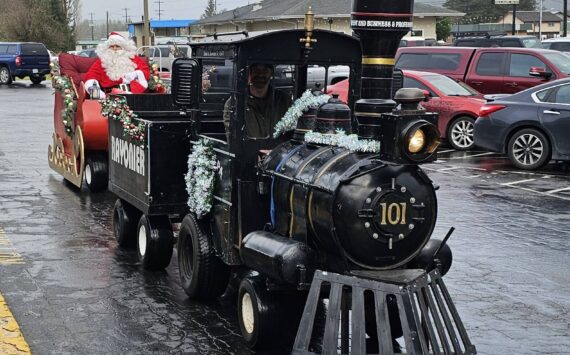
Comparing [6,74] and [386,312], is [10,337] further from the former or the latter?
[6,74]

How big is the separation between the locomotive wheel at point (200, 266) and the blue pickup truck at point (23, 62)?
120ft

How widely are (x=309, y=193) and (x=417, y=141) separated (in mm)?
880

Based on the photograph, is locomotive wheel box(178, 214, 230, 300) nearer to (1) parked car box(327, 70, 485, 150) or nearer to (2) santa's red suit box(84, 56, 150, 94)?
(2) santa's red suit box(84, 56, 150, 94)

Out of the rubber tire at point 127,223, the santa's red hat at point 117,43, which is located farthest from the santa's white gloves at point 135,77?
the rubber tire at point 127,223

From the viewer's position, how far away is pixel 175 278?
8367 mm

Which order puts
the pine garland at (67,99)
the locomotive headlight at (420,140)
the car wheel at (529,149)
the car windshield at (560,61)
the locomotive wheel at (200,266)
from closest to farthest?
the locomotive headlight at (420,140) < the locomotive wheel at (200,266) < the pine garland at (67,99) < the car wheel at (529,149) < the car windshield at (560,61)

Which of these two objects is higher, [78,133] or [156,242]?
[78,133]

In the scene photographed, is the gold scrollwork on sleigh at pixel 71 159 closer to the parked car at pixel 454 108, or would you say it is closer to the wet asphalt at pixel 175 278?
the wet asphalt at pixel 175 278

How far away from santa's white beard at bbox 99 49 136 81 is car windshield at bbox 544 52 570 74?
9887 millimetres

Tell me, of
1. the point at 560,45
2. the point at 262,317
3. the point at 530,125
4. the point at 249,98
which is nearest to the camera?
the point at 262,317

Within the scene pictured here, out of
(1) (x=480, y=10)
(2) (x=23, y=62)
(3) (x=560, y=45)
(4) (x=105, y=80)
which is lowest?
(4) (x=105, y=80)

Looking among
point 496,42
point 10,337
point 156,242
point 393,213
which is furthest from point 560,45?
point 10,337

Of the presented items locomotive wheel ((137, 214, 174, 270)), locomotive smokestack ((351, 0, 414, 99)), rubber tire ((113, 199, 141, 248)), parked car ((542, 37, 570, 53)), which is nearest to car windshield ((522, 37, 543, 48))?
parked car ((542, 37, 570, 53))

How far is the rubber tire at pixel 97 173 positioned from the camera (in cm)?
1265
